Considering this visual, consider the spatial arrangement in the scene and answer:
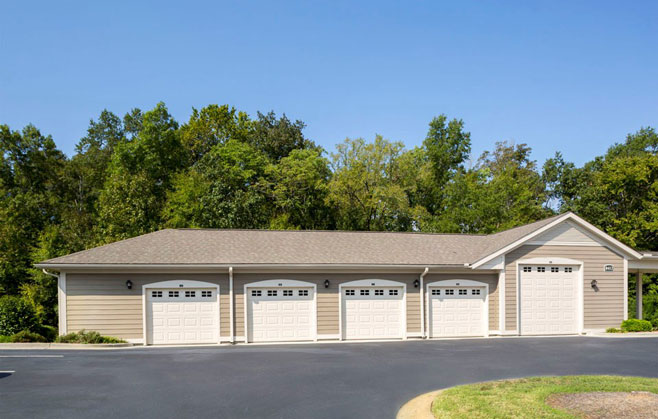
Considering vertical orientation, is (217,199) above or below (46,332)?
above

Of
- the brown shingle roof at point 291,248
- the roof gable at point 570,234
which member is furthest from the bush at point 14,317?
the roof gable at point 570,234

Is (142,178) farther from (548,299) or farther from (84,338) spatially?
(548,299)

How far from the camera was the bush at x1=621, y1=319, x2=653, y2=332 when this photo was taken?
765 inches

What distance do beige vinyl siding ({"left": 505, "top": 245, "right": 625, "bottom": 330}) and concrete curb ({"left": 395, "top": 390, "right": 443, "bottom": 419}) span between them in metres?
10.9

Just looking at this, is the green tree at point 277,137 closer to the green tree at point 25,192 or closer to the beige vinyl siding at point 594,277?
the green tree at point 25,192

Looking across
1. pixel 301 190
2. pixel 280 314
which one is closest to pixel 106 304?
pixel 280 314

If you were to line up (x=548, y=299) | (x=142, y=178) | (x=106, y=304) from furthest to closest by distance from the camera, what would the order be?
(x=142, y=178) < (x=548, y=299) < (x=106, y=304)

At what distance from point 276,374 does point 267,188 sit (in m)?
26.8

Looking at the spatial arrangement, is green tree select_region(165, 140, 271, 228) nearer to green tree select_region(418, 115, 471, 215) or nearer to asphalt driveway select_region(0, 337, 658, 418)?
green tree select_region(418, 115, 471, 215)

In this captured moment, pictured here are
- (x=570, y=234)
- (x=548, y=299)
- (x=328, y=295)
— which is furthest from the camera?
(x=570, y=234)

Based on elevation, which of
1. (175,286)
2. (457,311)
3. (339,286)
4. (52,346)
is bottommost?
(52,346)

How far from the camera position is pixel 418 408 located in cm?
848

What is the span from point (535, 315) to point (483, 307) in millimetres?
2050

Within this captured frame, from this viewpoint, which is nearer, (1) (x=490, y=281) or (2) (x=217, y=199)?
(1) (x=490, y=281)
